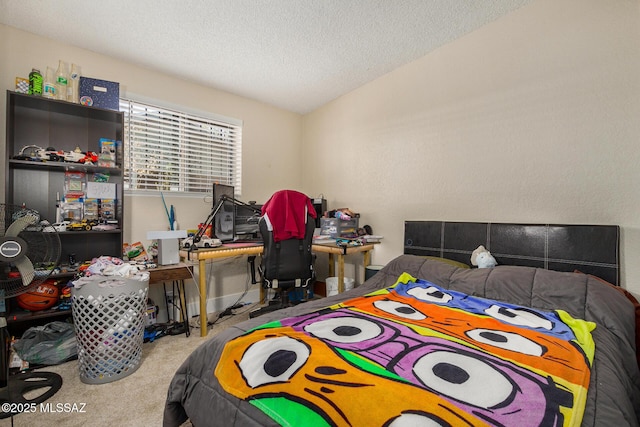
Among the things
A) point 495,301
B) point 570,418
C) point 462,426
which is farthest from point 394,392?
point 495,301

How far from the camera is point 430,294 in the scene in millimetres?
A: 1757

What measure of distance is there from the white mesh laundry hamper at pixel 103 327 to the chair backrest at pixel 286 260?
991mm

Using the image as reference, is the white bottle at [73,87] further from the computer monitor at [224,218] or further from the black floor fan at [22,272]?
the computer monitor at [224,218]

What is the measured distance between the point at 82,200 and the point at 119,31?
1.43 meters

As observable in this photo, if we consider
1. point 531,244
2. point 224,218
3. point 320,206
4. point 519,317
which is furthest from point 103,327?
point 531,244

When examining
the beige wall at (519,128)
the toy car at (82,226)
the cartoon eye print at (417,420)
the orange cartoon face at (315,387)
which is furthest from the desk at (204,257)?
the cartoon eye print at (417,420)

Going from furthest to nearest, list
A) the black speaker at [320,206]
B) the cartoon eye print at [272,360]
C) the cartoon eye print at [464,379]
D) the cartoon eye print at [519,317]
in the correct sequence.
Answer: the black speaker at [320,206]
the cartoon eye print at [519,317]
the cartoon eye print at [272,360]
the cartoon eye print at [464,379]

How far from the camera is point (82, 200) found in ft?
7.66

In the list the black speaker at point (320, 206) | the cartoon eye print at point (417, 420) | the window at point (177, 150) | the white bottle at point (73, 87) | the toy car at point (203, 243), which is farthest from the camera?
the black speaker at point (320, 206)

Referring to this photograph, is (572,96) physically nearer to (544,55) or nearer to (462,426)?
(544,55)

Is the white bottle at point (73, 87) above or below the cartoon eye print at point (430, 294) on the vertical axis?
above

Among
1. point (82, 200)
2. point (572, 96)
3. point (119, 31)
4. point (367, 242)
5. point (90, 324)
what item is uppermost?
point (119, 31)

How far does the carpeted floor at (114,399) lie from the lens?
4.71 ft

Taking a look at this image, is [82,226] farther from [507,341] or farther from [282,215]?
[507,341]
